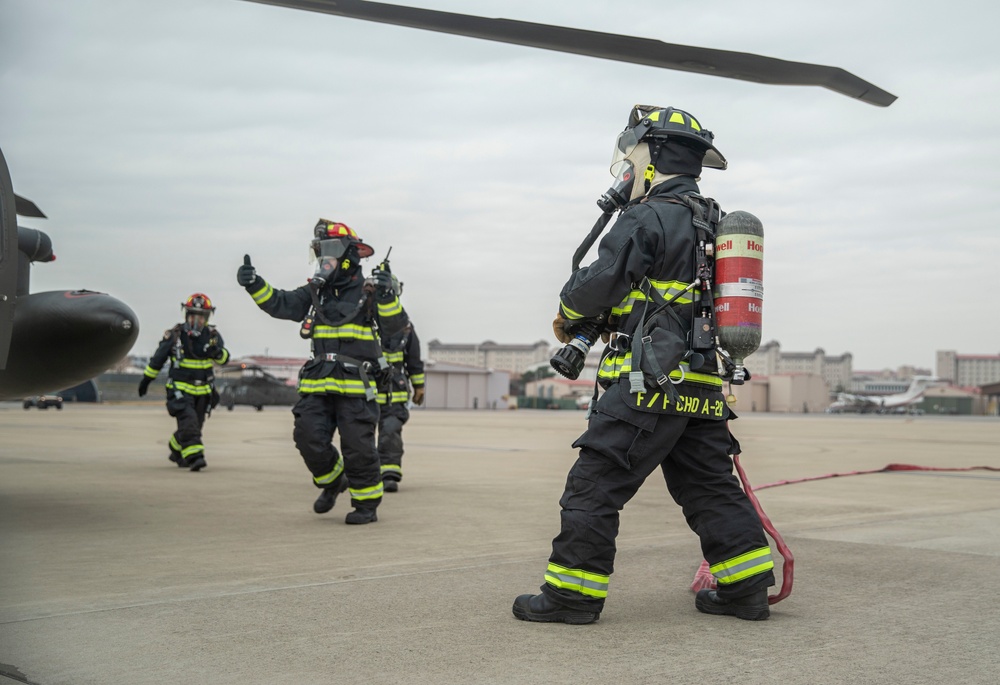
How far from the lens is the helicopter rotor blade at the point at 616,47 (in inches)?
105

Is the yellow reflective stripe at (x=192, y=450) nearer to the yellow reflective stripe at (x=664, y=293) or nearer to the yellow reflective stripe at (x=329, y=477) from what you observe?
the yellow reflective stripe at (x=329, y=477)

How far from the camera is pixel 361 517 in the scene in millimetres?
6672

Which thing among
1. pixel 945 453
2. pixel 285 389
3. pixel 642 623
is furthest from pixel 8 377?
pixel 285 389

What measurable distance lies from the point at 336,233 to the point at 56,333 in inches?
81.1

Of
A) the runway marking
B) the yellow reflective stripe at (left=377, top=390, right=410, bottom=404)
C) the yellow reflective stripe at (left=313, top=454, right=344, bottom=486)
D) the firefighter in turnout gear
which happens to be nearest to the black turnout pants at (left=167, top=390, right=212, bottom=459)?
the yellow reflective stripe at (left=377, top=390, right=410, bottom=404)

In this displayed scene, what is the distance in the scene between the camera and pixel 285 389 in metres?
46.6

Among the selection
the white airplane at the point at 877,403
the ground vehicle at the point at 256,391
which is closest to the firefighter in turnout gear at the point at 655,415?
the ground vehicle at the point at 256,391

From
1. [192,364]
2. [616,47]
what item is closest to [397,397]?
[192,364]

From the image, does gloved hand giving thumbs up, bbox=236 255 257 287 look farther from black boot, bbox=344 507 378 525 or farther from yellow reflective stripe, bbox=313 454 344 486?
black boot, bbox=344 507 378 525

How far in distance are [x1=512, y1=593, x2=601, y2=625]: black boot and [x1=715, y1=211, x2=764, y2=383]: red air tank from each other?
1.25 m

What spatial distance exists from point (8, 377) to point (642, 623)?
494 cm

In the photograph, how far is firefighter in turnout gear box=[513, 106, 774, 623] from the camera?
3760 mm

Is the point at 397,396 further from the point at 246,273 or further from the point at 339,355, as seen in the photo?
the point at 246,273

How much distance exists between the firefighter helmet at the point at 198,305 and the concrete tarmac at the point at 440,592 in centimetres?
323
